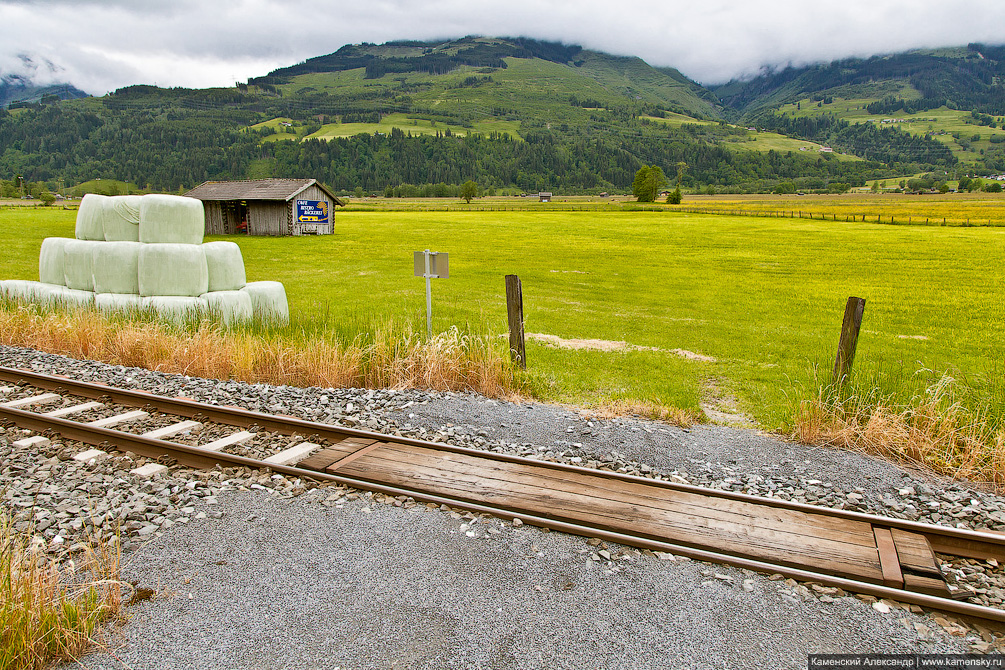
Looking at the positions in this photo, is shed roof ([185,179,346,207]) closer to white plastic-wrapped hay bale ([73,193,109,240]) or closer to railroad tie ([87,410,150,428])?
white plastic-wrapped hay bale ([73,193,109,240])

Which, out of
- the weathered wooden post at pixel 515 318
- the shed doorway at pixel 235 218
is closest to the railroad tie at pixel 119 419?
the weathered wooden post at pixel 515 318

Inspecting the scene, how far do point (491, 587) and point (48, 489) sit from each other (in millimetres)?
4460

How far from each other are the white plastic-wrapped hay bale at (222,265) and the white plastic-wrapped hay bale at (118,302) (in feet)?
5.16

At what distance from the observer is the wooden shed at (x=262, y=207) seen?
4838 cm

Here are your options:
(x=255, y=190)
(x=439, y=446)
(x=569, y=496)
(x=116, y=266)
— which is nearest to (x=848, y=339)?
(x=569, y=496)

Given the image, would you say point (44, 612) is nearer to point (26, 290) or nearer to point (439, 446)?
point (439, 446)

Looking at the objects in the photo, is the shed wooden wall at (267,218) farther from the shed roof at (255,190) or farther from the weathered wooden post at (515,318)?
the weathered wooden post at (515,318)

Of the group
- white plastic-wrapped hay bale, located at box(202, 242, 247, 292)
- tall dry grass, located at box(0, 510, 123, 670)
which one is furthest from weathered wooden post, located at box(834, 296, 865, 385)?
white plastic-wrapped hay bale, located at box(202, 242, 247, 292)

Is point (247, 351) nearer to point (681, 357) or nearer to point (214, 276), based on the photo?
point (214, 276)

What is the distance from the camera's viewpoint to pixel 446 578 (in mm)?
4699

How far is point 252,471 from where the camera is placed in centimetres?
656

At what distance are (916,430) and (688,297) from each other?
19652 millimetres

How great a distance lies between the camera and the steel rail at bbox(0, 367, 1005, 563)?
5125 mm

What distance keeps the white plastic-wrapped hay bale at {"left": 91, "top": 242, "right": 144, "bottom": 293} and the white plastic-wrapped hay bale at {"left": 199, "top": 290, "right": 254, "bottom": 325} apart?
1736 mm
